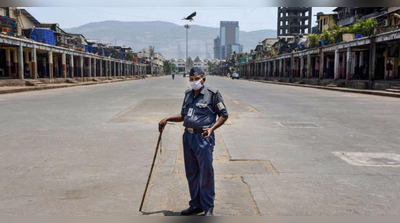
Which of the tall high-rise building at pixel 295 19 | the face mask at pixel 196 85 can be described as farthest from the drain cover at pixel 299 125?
the tall high-rise building at pixel 295 19

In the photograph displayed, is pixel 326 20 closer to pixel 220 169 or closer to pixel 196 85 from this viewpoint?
pixel 220 169

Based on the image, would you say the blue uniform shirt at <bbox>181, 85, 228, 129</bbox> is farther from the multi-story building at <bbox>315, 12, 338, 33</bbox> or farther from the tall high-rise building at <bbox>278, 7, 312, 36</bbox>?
the tall high-rise building at <bbox>278, 7, 312, 36</bbox>

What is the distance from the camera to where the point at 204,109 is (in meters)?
4.03

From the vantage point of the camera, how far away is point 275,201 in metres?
4.62

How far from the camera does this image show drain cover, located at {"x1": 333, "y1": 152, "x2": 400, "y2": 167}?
668cm

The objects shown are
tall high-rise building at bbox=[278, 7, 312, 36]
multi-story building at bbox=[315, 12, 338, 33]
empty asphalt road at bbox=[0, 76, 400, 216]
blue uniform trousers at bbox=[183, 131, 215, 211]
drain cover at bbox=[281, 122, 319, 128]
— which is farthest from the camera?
tall high-rise building at bbox=[278, 7, 312, 36]

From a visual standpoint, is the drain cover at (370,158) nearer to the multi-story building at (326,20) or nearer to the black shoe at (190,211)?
the black shoe at (190,211)

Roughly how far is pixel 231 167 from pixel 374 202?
2.40 m

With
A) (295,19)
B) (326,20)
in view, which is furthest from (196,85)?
(295,19)

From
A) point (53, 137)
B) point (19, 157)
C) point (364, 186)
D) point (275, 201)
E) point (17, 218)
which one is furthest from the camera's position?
point (53, 137)

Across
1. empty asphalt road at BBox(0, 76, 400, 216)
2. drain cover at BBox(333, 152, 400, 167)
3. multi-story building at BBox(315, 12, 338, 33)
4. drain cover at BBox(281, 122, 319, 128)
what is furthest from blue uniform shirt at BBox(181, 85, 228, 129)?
multi-story building at BBox(315, 12, 338, 33)

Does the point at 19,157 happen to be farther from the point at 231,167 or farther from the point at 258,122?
the point at 258,122

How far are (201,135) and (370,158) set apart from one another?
4.54 metres

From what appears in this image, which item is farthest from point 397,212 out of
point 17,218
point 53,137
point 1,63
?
point 1,63
